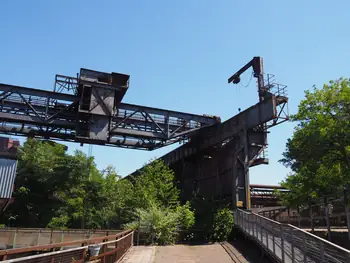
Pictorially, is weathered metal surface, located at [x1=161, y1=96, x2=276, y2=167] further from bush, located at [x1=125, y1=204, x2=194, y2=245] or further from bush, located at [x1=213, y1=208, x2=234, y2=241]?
bush, located at [x1=125, y1=204, x2=194, y2=245]

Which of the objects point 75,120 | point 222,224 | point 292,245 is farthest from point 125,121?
point 292,245

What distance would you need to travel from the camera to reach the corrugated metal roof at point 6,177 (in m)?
26.1

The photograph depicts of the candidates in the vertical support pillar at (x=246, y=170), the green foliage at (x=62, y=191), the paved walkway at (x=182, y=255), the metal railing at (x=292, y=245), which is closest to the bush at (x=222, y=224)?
the vertical support pillar at (x=246, y=170)

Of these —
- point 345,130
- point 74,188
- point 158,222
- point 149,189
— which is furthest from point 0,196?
point 345,130

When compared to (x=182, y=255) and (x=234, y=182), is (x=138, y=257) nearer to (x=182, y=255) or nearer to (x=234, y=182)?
(x=182, y=255)

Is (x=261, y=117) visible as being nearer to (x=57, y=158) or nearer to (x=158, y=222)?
(x=158, y=222)

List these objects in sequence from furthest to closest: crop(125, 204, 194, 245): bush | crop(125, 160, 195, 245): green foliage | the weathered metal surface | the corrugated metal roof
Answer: the corrugated metal roof < the weathered metal surface < crop(125, 160, 195, 245): green foliage < crop(125, 204, 194, 245): bush

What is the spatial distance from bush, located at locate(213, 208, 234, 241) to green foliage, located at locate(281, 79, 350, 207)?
5314mm

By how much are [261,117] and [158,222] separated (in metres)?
10.5

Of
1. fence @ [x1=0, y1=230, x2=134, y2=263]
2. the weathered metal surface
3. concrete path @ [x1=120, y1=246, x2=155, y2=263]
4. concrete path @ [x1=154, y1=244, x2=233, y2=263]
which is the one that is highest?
the weathered metal surface

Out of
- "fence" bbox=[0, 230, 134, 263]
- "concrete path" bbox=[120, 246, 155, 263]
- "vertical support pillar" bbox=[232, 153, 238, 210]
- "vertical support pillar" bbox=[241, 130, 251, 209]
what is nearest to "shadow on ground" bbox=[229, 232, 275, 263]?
"vertical support pillar" bbox=[232, 153, 238, 210]

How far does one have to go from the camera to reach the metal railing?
7.95 meters

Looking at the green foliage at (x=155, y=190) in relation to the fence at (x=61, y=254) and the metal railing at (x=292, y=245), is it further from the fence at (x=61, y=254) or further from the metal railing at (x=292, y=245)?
the fence at (x=61, y=254)

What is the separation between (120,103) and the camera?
2598 cm
